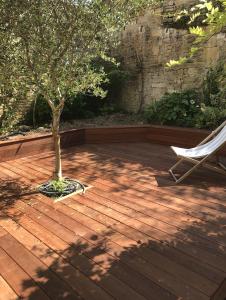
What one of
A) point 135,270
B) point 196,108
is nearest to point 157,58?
point 196,108

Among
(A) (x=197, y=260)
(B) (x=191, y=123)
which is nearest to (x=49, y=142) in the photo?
(B) (x=191, y=123)

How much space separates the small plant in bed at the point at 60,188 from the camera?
4148 millimetres

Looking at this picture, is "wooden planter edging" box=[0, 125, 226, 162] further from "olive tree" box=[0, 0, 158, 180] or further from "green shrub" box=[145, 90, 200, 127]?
"olive tree" box=[0, 0, 158, 180]

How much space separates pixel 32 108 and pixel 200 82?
13.1 ft

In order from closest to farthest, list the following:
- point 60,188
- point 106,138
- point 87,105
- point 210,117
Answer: point 60,188
point 210,117
point 106,138
point 87,105

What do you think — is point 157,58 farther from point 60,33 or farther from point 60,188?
point 60,188

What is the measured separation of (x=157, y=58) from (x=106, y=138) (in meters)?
2.67

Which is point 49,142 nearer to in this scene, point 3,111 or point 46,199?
point 3,111

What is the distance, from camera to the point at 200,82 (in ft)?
24.3

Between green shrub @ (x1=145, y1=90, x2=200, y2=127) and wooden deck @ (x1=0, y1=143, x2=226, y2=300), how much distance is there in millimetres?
2284

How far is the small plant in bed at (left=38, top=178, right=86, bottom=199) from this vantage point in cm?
415

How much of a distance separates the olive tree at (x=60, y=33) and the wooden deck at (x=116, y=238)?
1407 millimetres

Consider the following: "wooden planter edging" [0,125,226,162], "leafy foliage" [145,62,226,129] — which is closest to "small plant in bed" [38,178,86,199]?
"wooden planter edging" [0,125,226,162]

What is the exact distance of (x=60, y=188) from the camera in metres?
4.21
